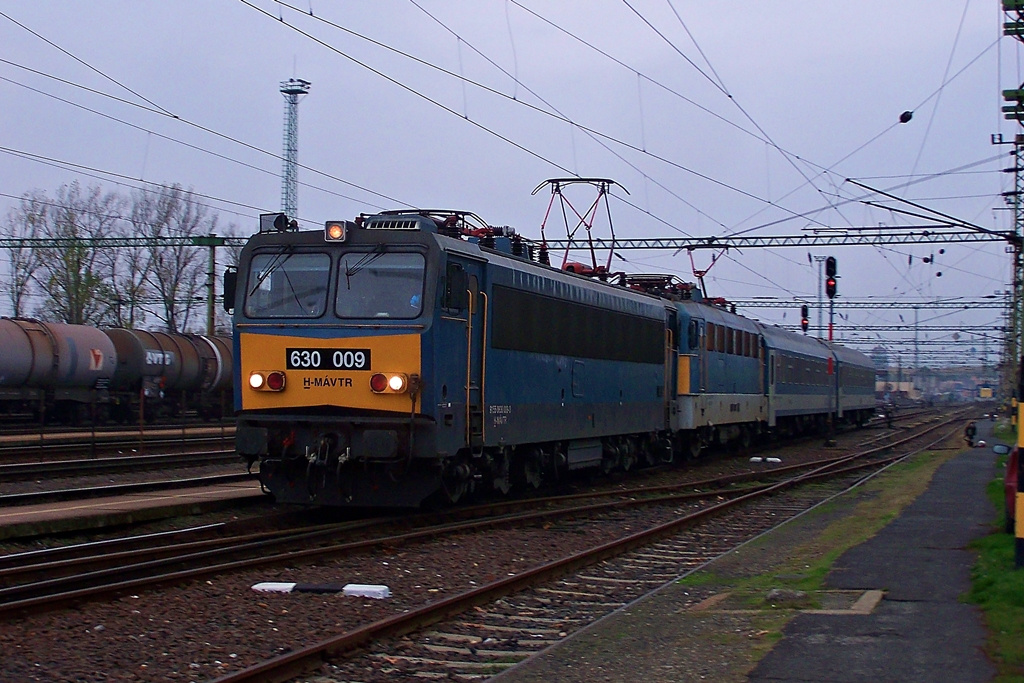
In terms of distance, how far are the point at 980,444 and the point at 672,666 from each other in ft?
94.3

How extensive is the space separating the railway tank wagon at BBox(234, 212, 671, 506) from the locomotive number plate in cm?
1

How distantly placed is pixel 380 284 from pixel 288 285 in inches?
45.7

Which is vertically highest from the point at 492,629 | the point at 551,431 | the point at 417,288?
the point at 417,288

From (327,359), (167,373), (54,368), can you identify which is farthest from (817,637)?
(167,373)

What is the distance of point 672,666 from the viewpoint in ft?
23.3

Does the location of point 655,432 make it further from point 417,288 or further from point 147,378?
point 147,378

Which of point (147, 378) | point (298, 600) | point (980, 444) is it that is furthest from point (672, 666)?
point (147, 378)

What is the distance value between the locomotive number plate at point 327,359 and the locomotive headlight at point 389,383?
0.19 m

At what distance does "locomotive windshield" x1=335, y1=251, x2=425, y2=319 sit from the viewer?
43.1 feet

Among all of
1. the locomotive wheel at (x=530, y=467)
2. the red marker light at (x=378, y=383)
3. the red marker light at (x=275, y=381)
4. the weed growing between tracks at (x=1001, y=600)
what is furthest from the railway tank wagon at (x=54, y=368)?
the weed growing between tracks at (x=1001, y=600)

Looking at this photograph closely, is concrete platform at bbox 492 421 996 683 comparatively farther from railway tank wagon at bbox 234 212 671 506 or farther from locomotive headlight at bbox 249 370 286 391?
locomotive headlight at bbox 249 370 286 391

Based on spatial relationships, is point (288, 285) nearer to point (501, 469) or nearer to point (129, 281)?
point (501, 469)

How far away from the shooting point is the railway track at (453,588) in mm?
8016

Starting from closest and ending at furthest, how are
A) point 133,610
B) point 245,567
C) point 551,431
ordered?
point 133,610 → point 245,567 → point 551,431
